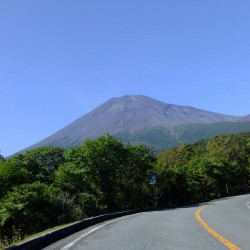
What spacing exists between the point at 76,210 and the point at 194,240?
1366 centimetres

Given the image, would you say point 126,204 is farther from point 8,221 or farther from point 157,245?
point 157,245

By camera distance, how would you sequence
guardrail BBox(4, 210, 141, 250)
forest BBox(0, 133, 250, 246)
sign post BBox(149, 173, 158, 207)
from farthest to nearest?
1. sign post BBox(149, 173, 158, 207)
2. forest BBox(0, 133, 250, 246)
3. guardrail BBox(4, 210, 141, 250)

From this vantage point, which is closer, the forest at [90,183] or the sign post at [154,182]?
the forest at [90,183]

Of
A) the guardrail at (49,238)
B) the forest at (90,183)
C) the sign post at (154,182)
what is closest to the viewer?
the guardrail at (49,238)

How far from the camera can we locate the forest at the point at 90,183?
70.0 ft

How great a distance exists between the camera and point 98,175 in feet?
118

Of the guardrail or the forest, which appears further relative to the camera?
the forest

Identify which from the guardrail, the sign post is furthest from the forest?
the guardrail

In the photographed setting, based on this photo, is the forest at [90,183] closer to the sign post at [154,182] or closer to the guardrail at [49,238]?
the sign post at [154,182]

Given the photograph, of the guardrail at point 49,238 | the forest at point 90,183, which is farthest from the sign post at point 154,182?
the guardrail at point 49,238

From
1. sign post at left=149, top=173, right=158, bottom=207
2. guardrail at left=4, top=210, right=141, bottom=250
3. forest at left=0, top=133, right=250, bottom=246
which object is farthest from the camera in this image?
sign post at left=149, top=173, right=158, bottom=207

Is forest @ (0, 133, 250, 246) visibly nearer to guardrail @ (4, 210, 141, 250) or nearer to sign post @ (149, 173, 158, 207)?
sign post @ (149, 173, 158, 207)

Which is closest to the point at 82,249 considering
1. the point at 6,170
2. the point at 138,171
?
the point at 6,170

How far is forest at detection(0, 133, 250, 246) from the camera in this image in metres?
21.3
